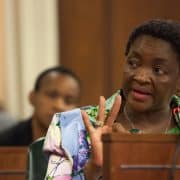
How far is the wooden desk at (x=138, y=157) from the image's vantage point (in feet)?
5.07

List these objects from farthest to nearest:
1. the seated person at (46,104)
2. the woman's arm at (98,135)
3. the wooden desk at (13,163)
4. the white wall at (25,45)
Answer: the white wall at (25,45), the seated person at (46,104), the wooden desk at (13,163), the woman's arm at (98,135)

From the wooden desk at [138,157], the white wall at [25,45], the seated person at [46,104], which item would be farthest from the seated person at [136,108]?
the white wall at [25,45]

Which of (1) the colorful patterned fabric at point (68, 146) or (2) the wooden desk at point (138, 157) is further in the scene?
(1) the colorful patterned fabric at point (68, 146)

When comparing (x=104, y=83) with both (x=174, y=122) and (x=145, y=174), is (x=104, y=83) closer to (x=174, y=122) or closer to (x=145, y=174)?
(x=174, y=122)

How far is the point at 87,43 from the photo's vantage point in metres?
4.64

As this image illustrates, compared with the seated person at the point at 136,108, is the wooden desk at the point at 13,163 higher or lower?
lower

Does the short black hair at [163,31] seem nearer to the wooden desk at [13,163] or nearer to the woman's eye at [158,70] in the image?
the woman's eye at [158,70]

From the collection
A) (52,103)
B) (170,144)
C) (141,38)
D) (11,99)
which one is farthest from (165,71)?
(11,99)

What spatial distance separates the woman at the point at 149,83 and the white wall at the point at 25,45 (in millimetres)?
2471

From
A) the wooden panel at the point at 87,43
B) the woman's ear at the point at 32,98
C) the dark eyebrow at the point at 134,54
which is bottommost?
the woman's ear at the point at 32,98

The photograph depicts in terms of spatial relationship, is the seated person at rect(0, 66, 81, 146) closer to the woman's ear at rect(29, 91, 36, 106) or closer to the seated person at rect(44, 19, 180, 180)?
the woman's ear at rect(29, 91, 36, 106)

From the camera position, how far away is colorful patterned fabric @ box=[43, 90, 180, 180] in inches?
71.8

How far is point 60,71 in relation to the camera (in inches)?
151

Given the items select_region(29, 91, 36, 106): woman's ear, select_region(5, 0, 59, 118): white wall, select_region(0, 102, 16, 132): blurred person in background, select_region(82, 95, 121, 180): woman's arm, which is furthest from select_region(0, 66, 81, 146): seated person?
select_region(82, 95, 121, 180): woman's arm
